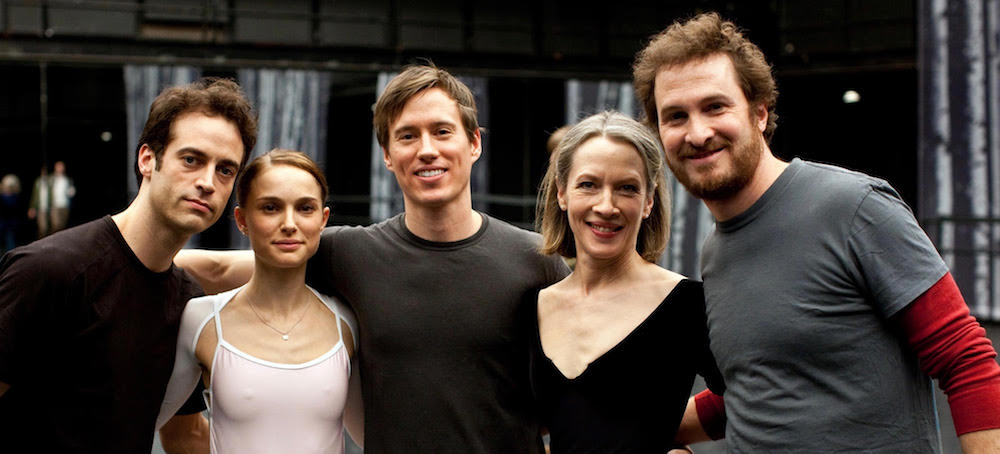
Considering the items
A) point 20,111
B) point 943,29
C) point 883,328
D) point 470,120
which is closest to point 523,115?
point 943,29

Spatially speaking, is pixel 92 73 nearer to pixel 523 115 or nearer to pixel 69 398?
pixel 523 115

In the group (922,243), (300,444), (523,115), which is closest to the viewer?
(922,243)

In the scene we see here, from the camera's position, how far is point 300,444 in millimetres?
2381

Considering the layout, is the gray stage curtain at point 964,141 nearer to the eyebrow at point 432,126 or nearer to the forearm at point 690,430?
the forearm at point 690,430

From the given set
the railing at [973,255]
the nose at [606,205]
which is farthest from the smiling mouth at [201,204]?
the railing at [973,255]

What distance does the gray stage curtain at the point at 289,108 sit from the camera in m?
11.7

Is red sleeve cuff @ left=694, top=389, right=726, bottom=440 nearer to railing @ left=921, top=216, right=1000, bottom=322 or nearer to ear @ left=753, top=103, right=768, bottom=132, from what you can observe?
ear @ left=753, top=103, right=768, bottom=132

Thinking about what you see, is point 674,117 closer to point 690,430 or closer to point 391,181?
point 690,430

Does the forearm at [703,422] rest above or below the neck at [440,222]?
below

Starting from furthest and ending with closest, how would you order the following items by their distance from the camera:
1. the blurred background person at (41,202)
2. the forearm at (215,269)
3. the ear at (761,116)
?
the blurred background person at (41,202) < the forearm at (215,269) < the ear at (761,116)

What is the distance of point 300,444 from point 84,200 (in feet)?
35.1

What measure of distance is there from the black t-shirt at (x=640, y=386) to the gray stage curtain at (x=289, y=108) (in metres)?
9.84

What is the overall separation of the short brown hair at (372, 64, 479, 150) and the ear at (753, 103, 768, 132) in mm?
906

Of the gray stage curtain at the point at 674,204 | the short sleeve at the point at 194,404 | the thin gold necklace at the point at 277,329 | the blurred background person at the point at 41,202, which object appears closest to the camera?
the thin gold necklace at the point at 277,329
